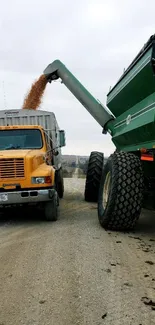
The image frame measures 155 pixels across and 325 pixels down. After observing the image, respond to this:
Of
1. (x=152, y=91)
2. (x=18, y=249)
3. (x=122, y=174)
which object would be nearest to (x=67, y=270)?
(x=18, y=249)

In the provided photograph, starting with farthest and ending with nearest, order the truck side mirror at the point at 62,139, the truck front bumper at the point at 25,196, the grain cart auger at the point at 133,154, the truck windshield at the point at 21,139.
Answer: the truck side mirror at the point at 62,139
the truck windshield at the point at 21,139
the truck front bumper at the point at 25,196
the grain cart auger at the point at 133,154

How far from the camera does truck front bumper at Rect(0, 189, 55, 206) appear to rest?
24.2ft

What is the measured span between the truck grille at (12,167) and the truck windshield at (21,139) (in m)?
1.16

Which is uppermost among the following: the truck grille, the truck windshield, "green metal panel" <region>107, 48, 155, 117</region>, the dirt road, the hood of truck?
"green metal panel" <region>107, 48, 155, 117</region>

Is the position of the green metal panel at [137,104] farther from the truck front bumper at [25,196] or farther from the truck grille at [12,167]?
the truck grille at [12,167]

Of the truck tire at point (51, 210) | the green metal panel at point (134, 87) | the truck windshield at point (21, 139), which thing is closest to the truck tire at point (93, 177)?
the truck windshield at point (21, 139)

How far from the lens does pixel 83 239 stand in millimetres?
5789

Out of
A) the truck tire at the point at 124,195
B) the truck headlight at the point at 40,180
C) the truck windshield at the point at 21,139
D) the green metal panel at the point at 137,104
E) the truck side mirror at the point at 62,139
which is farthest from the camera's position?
the truck side mirror at the point at 62,139

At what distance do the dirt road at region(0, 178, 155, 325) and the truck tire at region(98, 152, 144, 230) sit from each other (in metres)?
0.21

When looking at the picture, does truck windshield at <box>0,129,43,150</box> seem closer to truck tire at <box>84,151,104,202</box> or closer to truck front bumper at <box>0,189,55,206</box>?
truck front bumper at <box>0,189,55,206</box>

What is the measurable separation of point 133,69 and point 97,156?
4.55m

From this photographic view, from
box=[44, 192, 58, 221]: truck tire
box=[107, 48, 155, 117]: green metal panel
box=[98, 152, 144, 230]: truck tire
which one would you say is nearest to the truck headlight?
box=[44, 192, 58, 221]: truck tire

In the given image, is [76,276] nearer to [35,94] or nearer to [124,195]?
[124,195]

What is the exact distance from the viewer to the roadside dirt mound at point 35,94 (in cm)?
1141
